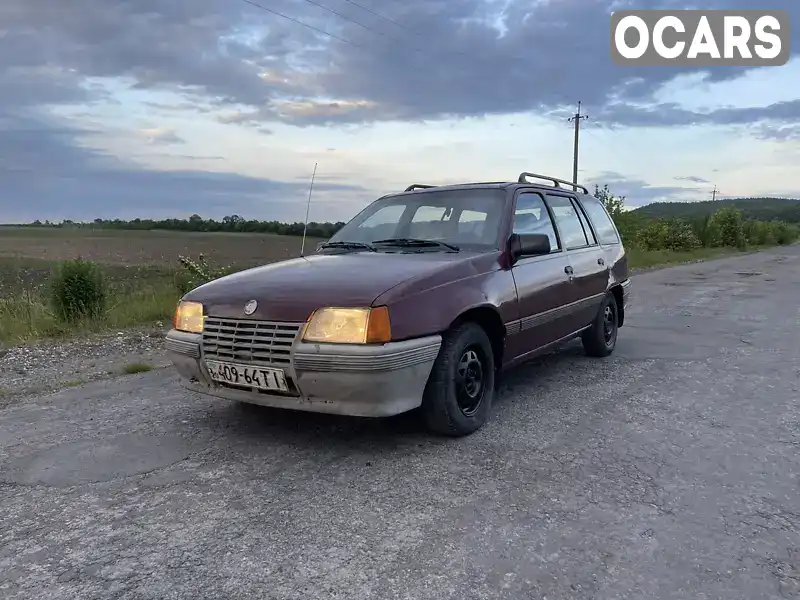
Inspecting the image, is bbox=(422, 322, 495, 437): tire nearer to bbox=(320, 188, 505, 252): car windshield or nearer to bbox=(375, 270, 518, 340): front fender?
bbox=(375, 270, 518, 340): front fender

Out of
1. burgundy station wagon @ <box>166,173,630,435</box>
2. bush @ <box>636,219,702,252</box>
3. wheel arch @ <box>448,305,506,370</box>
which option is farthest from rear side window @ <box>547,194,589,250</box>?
bush @ <box>636,219,702,252</box>

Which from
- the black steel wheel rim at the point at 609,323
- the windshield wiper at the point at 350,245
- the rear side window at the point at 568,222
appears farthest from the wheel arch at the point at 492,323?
the black steel wheel rim at the point at 609,323

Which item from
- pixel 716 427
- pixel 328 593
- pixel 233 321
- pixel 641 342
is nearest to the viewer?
pixel 328 593

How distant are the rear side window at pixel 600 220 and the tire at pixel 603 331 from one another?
1.88 ft

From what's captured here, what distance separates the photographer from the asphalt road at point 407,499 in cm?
246

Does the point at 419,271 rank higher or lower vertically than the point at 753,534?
higher

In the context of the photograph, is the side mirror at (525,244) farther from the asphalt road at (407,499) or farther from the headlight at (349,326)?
the headlight at (349,326)

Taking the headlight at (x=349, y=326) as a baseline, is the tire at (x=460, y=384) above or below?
below

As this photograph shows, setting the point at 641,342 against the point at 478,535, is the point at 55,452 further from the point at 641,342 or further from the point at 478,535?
the point at 641,342

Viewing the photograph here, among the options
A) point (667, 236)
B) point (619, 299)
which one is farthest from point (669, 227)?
point (619, 299)

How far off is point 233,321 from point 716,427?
3.12m

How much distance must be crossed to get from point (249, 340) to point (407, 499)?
1251mm

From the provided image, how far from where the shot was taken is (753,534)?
2799mm

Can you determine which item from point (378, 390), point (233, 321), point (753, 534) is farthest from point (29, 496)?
point (753, 534)
